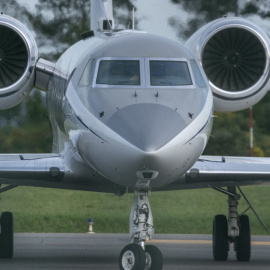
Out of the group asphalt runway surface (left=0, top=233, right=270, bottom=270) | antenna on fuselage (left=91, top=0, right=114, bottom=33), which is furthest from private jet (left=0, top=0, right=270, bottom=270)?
antenna on fuselage (left=91, top=0, right=114, bottom=33)

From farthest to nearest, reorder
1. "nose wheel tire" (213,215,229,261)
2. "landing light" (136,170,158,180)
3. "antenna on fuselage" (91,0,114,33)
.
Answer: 1. "antenna on fuselage" (91,0,114,33)
2. "nose wheel tire" (213,215,229,261)
3. "landing light" (136,170,158,180)

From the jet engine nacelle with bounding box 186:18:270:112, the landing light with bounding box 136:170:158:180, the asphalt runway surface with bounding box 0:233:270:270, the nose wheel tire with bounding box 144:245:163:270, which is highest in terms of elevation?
the jet engine nacelle with bounding box 186:18:270:112

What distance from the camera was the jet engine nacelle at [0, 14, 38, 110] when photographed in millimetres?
17469

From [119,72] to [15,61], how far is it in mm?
4404

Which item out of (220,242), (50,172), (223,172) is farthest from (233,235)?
(50,172)

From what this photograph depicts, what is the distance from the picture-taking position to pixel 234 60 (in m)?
17.6

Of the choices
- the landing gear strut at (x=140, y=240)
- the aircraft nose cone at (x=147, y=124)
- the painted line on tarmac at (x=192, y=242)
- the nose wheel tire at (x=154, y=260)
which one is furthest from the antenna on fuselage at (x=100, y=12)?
the nose wheel tire at (x=154, y=260)

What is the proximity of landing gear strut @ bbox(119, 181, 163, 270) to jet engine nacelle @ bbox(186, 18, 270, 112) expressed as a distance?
13.6 ft

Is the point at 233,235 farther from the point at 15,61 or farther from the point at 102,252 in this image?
the point at 15,61

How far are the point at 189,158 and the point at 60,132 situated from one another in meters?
4.19

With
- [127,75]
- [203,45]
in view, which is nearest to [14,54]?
[203,45]

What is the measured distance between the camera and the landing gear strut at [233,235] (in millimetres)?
17750

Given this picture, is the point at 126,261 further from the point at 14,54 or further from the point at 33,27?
the point at 33,27

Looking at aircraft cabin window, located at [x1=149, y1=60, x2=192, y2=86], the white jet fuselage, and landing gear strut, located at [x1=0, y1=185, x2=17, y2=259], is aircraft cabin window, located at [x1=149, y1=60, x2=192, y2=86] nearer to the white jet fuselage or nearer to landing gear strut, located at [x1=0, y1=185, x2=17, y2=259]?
the white jet fuselage
